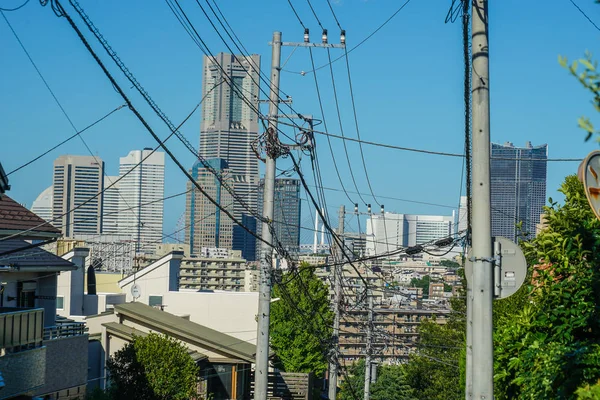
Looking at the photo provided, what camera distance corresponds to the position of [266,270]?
55.4 feet

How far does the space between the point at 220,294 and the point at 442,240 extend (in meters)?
30.8

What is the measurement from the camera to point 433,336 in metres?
49.4

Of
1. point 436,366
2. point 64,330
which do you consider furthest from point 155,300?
point 64,330

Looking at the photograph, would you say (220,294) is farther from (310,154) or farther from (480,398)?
(480,398)

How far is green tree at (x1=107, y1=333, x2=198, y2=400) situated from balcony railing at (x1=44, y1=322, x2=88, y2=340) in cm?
140

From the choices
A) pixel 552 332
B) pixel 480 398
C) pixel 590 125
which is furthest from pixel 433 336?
pixel 590 125

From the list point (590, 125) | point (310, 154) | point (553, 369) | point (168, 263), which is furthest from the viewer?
point (168, 263)

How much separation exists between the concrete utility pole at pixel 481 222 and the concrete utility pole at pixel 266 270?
8.54 metres

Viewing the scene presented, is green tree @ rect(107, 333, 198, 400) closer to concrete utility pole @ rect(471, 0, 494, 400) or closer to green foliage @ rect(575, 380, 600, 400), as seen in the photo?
green foliage @ rect(575, 380, 600, 400)

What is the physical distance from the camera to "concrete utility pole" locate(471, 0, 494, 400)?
7.86 m

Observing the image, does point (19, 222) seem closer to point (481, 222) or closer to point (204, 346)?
point (204, 346)

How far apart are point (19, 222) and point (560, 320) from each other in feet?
42.0

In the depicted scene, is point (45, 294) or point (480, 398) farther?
point (45, 294)

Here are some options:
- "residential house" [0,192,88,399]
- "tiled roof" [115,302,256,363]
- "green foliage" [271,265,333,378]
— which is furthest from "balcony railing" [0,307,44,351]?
"green foliage" [271,265,333,378]
